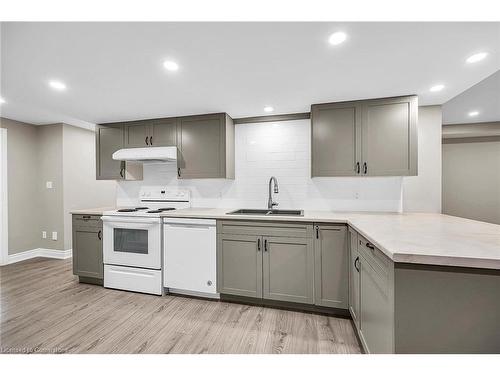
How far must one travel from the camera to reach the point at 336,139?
8.25 ft

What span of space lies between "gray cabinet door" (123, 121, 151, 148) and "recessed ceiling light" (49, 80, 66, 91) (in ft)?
3.25

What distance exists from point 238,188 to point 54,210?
10.9ft

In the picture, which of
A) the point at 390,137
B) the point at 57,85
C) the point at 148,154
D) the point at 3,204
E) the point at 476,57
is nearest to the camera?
the point at 476,57

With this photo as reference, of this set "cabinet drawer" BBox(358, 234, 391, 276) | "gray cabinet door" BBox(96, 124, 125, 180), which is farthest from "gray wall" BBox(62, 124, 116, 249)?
"cabinet drawer" BBox(358, 234, 391, 276)

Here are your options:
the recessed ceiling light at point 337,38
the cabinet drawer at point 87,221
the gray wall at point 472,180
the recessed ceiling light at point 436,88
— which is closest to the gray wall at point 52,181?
the cabinet drawer at point 87,221

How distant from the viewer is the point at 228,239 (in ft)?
7.90

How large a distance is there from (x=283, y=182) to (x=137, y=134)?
2.16m

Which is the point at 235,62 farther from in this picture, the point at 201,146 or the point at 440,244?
the point at 440,244

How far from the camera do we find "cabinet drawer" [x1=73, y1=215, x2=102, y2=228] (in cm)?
287

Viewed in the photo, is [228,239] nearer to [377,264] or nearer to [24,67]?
[377,264]

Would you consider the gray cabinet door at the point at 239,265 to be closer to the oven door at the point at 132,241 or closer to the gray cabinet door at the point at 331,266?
the gray cabinet door at the point at 331,266

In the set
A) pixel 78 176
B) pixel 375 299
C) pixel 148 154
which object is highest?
pixel 148 154

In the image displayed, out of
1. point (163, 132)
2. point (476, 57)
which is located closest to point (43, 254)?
point (163, 132)
